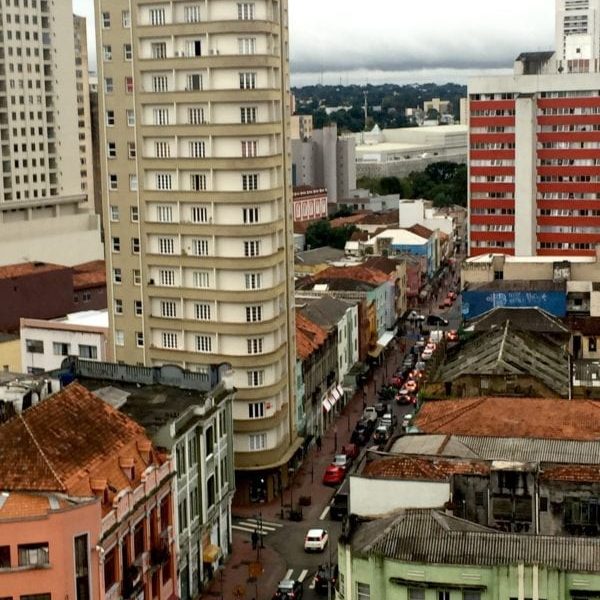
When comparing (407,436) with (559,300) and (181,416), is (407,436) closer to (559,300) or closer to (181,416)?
(181,416)

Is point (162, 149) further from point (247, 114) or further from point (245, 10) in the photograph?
point (245, 10)

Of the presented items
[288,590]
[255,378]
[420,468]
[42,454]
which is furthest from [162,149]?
[420,468]

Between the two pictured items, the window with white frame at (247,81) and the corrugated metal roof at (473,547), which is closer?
the corrugated metal roof at (473,547)

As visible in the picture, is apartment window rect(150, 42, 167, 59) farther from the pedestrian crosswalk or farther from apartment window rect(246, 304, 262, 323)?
the pedestrian crosswalk

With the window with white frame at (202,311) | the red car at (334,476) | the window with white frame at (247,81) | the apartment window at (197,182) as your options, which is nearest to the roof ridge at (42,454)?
the window with white frame at (202,311)

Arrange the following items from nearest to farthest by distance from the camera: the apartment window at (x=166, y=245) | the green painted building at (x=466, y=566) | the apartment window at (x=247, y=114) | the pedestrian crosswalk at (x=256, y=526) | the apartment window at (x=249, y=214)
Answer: the green painted building at (x=466, y=566), the pedestrian crosswalk at (x=256, y=526), the apartment window at (x=247, y=114), the apartment window at (x=249, y=214), the apartment window at (x=166, y=245)

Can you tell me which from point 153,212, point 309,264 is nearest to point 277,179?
point 153,212

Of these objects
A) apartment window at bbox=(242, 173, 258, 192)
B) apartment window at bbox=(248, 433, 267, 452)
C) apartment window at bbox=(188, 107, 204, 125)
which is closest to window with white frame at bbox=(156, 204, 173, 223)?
apartment window at bbox=(242, 173, 258, 192)

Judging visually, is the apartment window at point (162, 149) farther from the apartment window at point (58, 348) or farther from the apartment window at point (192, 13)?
the apartment window at point (58, 348)
